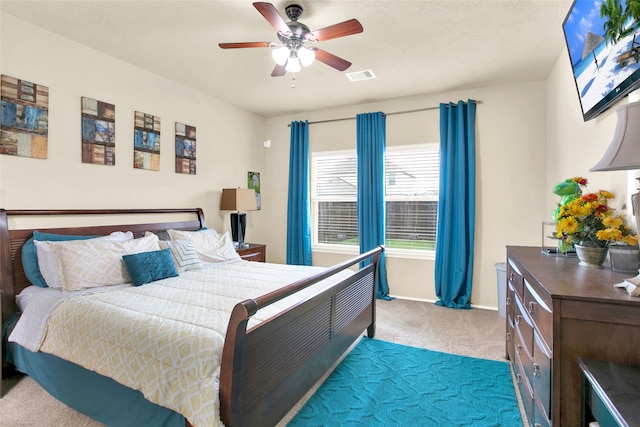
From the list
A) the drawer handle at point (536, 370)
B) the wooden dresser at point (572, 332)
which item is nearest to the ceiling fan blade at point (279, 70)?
the wooden dresser at point (572, 332)

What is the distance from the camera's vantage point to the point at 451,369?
251 cm

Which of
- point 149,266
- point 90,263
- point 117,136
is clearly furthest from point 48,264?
point 117,136

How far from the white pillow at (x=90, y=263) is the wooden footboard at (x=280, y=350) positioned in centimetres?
154

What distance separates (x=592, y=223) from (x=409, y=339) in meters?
1.87

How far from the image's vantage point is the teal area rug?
6.37 ft

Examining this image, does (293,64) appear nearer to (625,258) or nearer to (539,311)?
(539,311)

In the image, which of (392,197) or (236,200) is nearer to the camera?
(236,200)

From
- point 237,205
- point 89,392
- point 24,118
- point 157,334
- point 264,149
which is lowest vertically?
point 89,392

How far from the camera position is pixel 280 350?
5.60 ft

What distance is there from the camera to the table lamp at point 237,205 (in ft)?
13.7

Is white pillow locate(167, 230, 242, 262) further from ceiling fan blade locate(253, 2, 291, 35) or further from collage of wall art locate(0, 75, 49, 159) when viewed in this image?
ceiling fan blade locate(253, 2, 291, 35)

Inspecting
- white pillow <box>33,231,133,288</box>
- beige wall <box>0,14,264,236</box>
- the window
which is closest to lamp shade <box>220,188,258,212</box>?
beige wall <box>0,14,264,236</box>

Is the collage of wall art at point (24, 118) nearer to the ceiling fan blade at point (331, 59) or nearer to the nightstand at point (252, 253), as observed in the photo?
the nightstand at point (252, 253)

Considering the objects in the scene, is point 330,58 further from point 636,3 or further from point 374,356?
point 374,356
